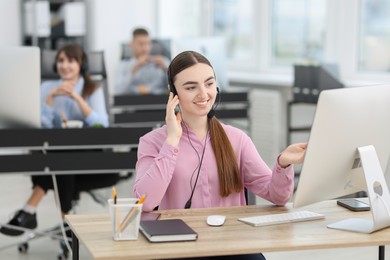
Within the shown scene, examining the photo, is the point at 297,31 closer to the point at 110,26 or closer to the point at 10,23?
the point at 110,26

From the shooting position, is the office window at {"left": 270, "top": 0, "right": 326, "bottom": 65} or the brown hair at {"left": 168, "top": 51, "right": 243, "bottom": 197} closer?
the brown hair at {"left": 168, "top": 51, "right": 243, "bottom": 197}

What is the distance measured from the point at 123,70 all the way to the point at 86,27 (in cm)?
121

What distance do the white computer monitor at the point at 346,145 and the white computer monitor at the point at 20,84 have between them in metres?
1.55

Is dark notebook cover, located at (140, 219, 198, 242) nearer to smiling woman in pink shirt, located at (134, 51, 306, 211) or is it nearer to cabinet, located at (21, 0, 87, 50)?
smiling woman in pink shirt, located at (134, 51, 306, 211)

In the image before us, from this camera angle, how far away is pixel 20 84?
327cm

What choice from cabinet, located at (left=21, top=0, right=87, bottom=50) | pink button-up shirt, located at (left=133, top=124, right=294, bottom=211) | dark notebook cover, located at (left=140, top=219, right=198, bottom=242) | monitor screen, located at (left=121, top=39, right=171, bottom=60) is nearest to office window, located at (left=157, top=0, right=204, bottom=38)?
cabinet, located at (left=21, top=0, right=87, bottom=50)

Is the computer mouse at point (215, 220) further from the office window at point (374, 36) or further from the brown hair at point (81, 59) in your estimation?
the office window at point (374, 36)

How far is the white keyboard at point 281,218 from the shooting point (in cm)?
218

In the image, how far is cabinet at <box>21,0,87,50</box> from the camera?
689cm

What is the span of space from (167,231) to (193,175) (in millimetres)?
421

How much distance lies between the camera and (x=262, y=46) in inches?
278

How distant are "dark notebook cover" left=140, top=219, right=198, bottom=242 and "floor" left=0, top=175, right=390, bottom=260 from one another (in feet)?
4.88

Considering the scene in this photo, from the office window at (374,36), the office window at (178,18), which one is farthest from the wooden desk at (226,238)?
the office window at (178,18)

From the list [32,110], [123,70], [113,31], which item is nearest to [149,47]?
[123,70]
